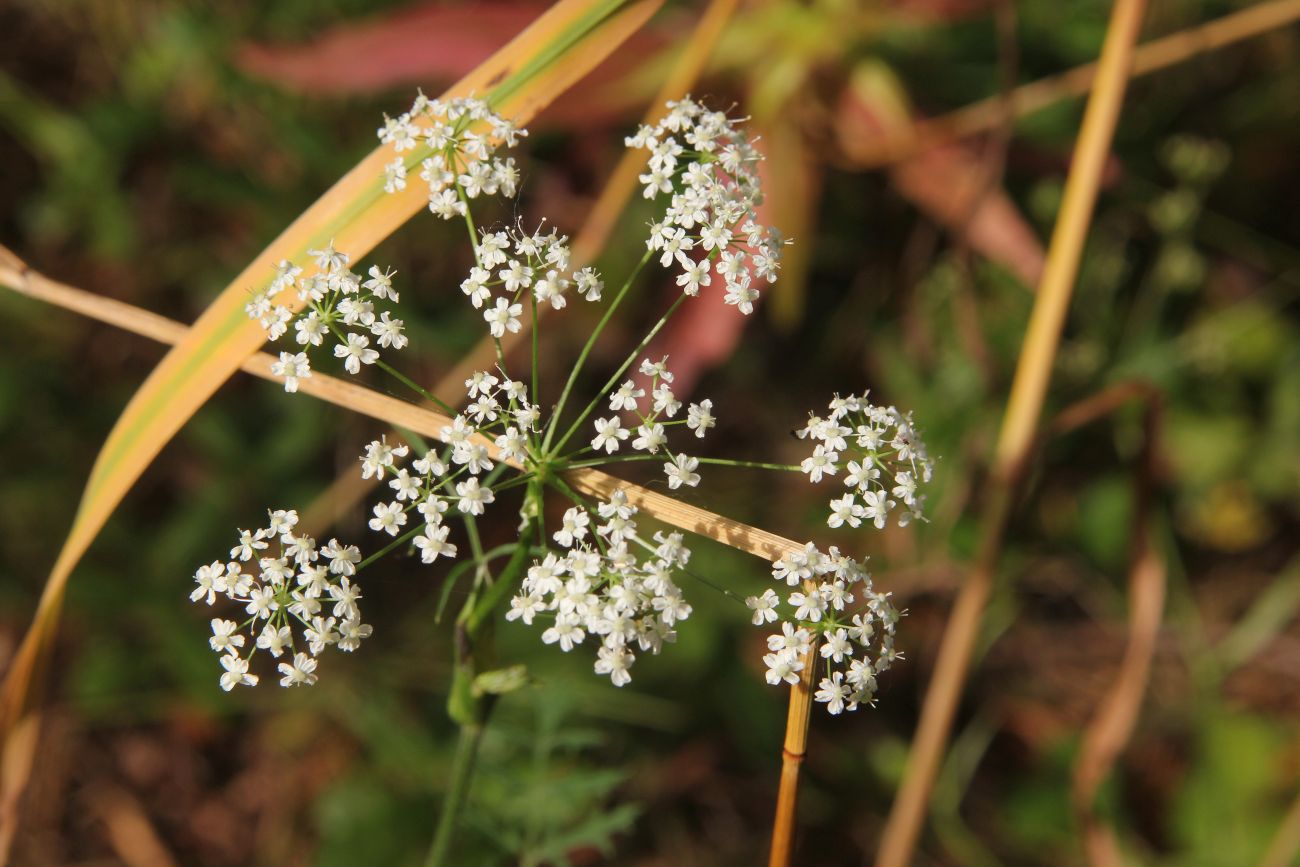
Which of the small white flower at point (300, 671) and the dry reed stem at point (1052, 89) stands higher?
the dry reed stem at point (1052, 89)

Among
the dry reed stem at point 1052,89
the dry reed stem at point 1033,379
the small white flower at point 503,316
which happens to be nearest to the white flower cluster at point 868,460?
the small white flower at point 503,316

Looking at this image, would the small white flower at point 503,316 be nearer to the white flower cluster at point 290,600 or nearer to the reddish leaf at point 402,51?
the white flower cluster at point 290,600

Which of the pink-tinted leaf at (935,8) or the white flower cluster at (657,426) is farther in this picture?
the pink-tinted leaf at (935,8)

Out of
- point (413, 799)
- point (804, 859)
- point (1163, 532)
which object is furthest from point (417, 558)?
point (1163, 532)

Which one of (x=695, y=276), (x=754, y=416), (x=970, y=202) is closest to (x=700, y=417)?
(x=695, y=276)

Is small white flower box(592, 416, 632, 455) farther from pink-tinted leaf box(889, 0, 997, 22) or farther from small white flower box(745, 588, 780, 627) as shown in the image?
pink-tinted leaf box(889, 0, 997, 22)

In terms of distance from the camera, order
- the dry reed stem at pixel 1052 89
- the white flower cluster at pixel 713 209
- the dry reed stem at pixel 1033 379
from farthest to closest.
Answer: the dry reed stem at pixel 1052 89 < the dry reed stem at pixel 1033 379 < the white flower cluster at pixel 713 209

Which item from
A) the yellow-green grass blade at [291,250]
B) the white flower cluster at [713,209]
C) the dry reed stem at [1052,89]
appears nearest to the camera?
the white flower cluster at [713,209]
